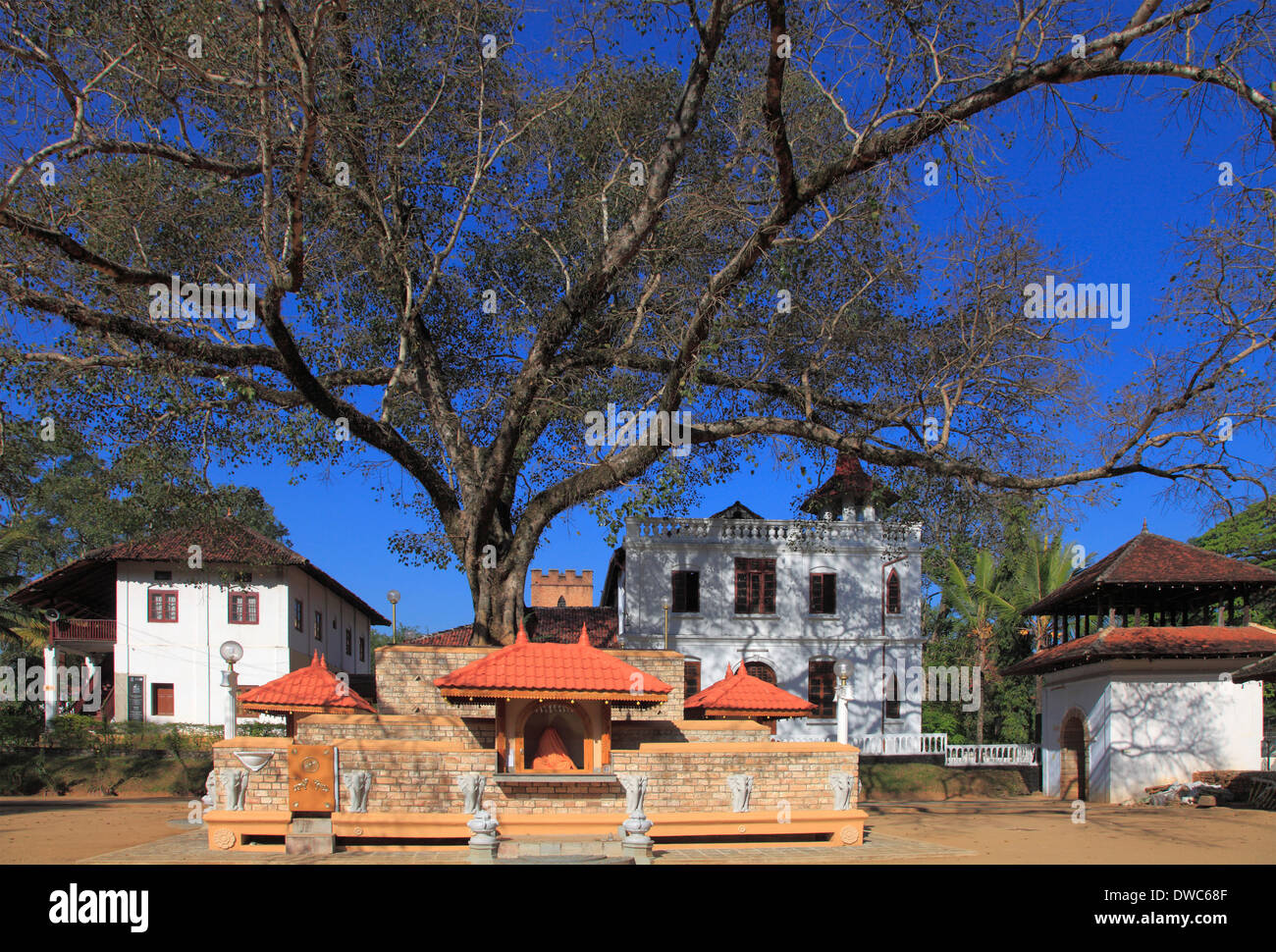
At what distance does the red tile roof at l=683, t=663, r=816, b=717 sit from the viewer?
18.1 meters

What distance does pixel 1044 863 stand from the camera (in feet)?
41.7

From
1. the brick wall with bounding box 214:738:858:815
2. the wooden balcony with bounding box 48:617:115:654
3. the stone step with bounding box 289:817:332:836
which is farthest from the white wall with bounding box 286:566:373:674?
the stone step with bounding box 289:817:332:836

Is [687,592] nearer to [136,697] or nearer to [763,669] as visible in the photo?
[763,669]

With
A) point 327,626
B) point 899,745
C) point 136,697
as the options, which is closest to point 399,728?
point 899,745

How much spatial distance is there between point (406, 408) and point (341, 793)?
7.60 metres

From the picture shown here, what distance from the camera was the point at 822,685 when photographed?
3005 centimetres

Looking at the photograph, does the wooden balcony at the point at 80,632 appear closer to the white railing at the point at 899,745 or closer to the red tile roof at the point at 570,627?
the red tile roof at the point at 570,627

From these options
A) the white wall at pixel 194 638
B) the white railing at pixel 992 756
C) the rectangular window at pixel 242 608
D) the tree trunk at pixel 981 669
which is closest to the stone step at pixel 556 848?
the white railing at pixel 992 756

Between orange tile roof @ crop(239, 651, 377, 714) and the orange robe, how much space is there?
4107mm

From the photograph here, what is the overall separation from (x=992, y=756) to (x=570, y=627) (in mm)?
13005

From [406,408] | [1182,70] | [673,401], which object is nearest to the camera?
[1182,70]

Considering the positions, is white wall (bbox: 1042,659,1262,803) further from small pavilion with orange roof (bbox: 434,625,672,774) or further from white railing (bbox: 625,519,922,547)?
small pavilion with orange roof (bbox: 434,625,672,774)
